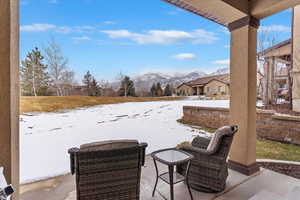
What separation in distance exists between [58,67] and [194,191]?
369cm

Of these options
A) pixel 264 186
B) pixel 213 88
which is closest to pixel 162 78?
pixel 213 88

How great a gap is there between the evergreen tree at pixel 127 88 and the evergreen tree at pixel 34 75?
5.99ft

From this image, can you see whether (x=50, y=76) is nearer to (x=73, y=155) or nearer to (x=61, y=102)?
(x=61, y=102)

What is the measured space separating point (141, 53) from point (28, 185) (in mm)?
3740

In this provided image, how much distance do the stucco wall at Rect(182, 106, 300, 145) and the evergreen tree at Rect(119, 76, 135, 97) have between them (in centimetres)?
222

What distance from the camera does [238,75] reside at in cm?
256

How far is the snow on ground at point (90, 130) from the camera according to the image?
3.08m

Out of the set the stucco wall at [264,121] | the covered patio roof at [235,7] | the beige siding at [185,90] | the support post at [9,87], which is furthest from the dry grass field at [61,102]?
the covered patio roof at [235,7]

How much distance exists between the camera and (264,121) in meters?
4.45

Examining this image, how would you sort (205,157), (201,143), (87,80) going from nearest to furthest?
(205,157), (201,143), (87,80)

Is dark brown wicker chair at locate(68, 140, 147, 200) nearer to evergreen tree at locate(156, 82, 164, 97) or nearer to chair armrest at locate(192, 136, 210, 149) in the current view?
chair armrest at locate(192, 136, 210, 149)

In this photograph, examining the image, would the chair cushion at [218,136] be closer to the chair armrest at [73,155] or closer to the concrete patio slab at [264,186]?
the concrete patio slab at [264,186]

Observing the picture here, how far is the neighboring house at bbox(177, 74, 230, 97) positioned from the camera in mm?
5195

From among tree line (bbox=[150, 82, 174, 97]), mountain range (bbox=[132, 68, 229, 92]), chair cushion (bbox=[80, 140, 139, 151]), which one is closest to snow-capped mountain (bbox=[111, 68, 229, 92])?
mountain range (bbox=[132, 68, 229, 92])
